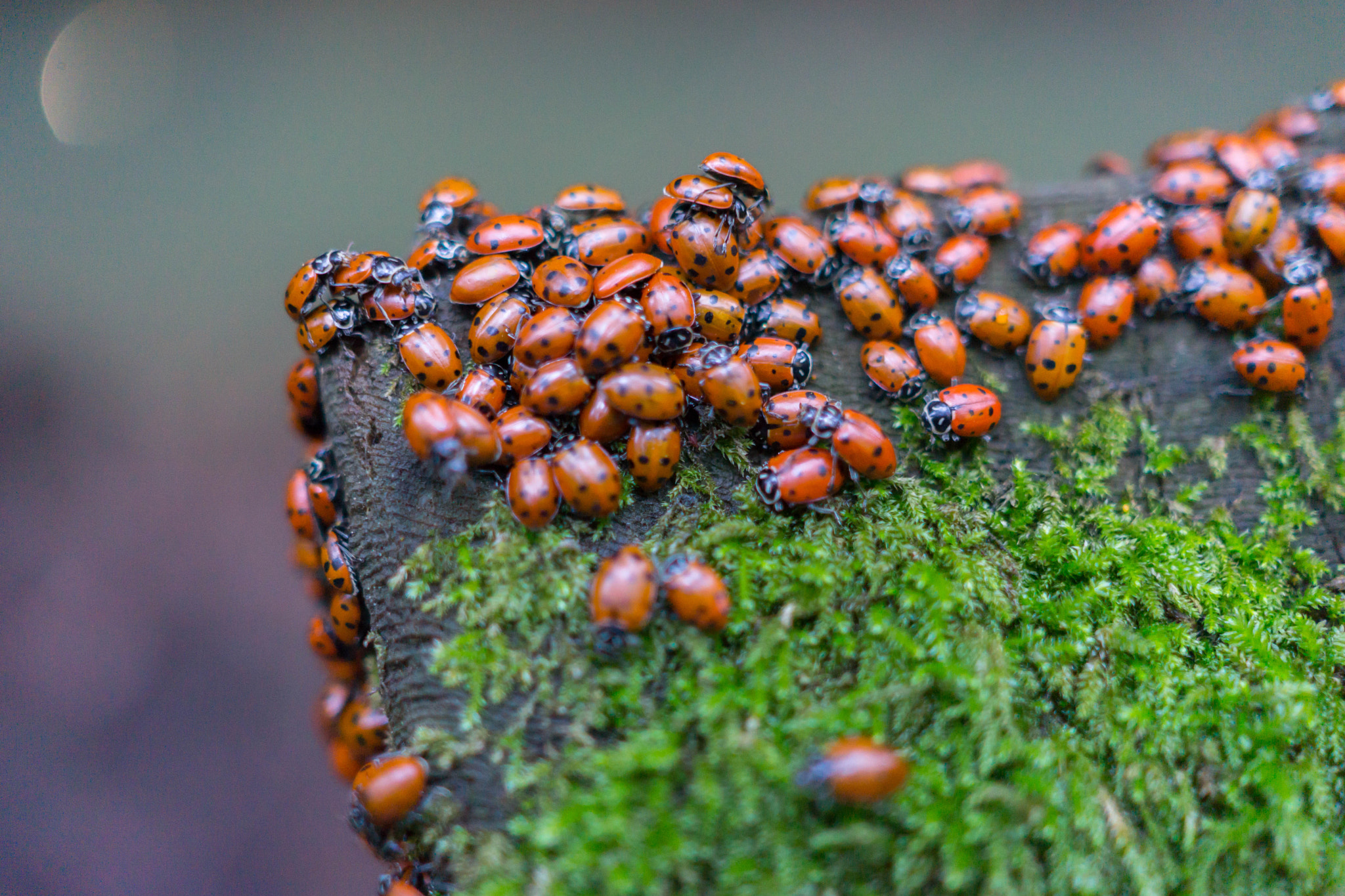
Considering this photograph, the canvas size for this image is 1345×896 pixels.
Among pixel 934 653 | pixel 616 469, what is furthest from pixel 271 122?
pixel 934 653

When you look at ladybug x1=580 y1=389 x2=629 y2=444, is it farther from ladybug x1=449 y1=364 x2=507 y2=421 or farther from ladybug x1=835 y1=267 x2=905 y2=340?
ladybug x1=835 y1=267 x2=905 y2=340

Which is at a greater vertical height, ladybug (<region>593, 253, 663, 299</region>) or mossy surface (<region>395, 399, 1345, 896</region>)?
ladybug (<region>593, 253, 663, 299</region>)

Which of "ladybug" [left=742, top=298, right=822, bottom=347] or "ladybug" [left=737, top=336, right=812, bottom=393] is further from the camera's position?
"ladybug" [left=742, top=298, right=822, bottom=347]

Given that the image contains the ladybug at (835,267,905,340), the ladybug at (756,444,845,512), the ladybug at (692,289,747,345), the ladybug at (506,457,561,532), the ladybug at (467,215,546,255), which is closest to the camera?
the ladybug at (506,457,561,532)

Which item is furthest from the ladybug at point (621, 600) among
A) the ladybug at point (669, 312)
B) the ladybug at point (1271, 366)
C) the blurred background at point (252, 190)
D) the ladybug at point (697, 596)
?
the blurred background at point (252, 190)

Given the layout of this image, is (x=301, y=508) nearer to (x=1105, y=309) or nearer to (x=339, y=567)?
(x=339, y=567)

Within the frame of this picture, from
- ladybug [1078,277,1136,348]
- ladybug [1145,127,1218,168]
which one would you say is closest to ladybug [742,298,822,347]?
ladybug [1078,277,1136,348]
